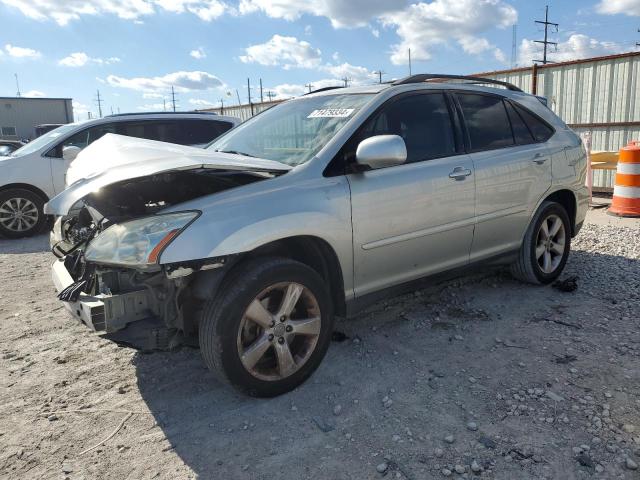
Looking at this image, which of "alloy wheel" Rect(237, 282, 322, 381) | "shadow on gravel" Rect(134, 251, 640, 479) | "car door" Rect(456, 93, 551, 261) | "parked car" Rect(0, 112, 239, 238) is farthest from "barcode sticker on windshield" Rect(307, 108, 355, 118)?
"parked car" Rect(0, 112, 239, 238)

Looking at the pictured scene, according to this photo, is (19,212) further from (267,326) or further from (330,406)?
(330,406)

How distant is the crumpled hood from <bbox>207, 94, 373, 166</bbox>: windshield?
0.87 ft

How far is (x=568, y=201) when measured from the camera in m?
4.87

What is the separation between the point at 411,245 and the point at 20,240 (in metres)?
6.58

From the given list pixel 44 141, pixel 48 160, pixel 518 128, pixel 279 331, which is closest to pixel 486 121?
pixel 518 128

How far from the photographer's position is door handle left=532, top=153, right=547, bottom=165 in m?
4.36

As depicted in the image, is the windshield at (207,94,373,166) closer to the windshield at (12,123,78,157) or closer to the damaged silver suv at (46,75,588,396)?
the damaged silver suv at (46,75,588,396)

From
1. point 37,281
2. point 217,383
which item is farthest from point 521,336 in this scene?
point 37,281

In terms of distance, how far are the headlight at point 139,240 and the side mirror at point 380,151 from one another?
1.04 meters

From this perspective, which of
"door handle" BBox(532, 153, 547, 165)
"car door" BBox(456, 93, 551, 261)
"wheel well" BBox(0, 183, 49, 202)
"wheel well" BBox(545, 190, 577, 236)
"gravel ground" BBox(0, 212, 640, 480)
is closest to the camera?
"gravel ground" BBox(0, 212, 640, 480)

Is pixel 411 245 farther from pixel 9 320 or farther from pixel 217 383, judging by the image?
pixel 9 320

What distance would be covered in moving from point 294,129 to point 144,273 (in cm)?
152

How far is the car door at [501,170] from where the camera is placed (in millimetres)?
3986

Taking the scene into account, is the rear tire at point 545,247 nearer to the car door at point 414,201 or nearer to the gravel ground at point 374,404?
the gravel ground at point 374,404
